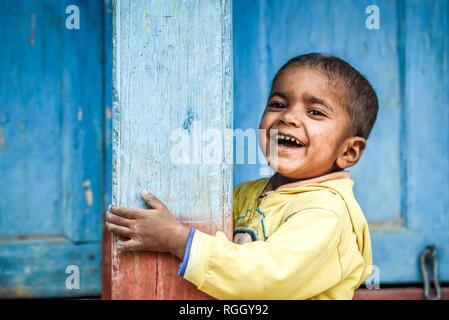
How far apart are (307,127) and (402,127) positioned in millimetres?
965

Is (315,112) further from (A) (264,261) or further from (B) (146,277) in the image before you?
(B) (146,277)

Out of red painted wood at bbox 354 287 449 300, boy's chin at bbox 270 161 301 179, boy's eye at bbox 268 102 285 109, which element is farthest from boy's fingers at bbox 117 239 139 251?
red painted wood at bbox 354 287 449 300

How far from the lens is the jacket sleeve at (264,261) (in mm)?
1623

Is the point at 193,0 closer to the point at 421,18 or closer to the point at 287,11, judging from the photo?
the point at 287,11

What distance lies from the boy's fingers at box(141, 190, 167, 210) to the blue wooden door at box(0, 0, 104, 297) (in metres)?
1.01

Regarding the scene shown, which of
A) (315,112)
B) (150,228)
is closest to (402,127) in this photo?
(315,112)

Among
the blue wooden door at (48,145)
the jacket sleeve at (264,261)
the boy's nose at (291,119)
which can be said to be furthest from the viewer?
the blue wooden door at (48,145)

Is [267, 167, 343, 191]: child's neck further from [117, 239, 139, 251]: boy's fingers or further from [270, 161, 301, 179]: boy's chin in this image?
[117, 239, 139, 251]: boy's fingers

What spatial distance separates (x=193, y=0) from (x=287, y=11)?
1.06 metres

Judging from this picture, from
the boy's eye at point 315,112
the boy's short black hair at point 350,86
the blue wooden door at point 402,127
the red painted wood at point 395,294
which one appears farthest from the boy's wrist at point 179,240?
the red painted wood at point 395,294

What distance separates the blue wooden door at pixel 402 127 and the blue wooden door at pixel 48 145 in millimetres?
728

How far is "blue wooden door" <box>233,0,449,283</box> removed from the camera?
8.89 feet

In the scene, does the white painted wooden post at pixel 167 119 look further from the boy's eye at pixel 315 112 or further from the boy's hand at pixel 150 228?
the boy's eye at pixel 315 112

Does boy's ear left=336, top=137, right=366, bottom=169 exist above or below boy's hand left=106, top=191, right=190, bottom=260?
above
